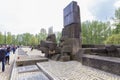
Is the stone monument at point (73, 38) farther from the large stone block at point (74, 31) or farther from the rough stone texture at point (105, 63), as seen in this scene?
the rough stone texture at point (105, 63)

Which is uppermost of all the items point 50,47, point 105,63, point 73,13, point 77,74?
point 73,13

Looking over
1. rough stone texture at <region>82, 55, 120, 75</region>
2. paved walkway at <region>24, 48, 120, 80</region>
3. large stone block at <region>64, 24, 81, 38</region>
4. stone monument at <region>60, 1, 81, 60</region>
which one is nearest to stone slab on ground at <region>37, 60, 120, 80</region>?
paved walkway at <region>24, 48, 120, 80</region>

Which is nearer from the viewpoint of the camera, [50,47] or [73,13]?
[73,13]

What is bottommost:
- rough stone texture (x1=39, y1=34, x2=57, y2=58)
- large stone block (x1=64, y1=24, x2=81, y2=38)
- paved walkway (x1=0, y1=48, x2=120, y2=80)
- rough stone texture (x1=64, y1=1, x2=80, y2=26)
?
paved walkway (x1=0, y1=48, x2=120, y2=80)

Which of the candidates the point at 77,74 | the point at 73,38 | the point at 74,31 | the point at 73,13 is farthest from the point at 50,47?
the point at 77,74

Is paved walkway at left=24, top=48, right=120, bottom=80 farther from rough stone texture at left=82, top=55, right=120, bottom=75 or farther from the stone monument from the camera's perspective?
the stone monument

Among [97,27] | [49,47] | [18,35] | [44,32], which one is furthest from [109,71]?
[18,35]

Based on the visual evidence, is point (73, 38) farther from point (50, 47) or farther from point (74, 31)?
point (50, 47)

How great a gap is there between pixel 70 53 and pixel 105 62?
4711mm

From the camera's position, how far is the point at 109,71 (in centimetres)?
589

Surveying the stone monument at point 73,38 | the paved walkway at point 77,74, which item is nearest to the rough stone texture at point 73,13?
the stone monument at point 73,38

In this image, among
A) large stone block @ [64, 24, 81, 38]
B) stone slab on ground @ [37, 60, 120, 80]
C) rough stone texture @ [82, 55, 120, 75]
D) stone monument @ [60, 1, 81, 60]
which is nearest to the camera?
stone slab on ground @ [37, 60, 120, 80]

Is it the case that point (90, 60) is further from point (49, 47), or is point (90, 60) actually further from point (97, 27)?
point (97, 27)

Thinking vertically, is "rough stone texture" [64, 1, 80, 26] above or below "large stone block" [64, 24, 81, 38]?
above
